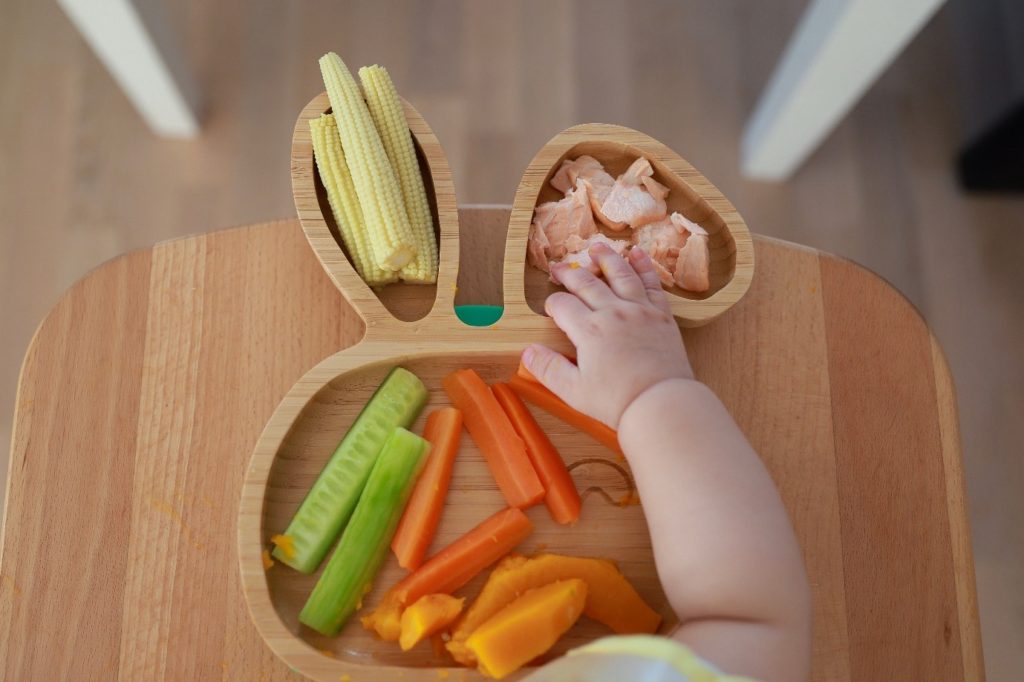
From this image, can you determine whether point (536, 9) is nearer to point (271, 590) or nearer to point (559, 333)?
point (559, 333)

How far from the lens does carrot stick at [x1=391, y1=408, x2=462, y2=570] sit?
0.90 metres

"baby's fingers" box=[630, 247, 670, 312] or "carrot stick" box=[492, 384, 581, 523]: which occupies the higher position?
"baby's fingers" box=[630, 247, 670, 312]

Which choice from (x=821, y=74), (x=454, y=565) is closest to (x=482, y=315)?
(x=454, y=565)

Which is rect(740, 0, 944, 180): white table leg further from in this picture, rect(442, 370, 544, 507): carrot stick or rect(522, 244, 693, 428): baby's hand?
rect(442, 370, 544, 507): carrot stick

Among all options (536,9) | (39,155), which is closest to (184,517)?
(39,155)

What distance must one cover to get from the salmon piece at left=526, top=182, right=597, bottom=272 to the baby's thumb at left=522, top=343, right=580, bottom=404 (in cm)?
12

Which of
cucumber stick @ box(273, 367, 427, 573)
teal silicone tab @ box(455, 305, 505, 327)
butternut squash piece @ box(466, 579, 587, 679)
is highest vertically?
teal silicone tab @ box(455, 305, 505, 327)

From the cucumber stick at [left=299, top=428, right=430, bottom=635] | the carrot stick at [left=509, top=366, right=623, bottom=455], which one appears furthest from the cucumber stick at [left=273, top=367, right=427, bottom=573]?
the carrot stick at [left=509, top=366, right=623, bottom=455]

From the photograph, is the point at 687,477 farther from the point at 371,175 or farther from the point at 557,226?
the point at 371,175

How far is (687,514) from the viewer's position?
32.6 inches

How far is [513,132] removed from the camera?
187 cm

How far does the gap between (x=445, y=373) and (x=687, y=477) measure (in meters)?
0.32

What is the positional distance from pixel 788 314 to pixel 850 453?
0.60 feet

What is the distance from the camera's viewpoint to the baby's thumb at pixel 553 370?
914 mm
